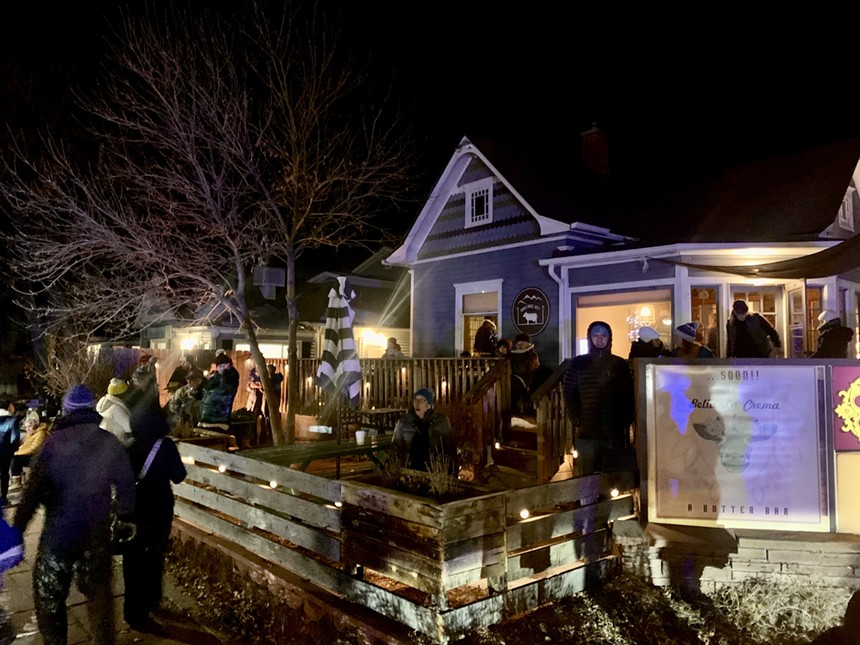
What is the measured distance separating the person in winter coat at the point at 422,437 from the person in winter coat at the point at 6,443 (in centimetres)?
700

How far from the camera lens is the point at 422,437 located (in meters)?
5.86

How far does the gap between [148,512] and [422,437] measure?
2.50m

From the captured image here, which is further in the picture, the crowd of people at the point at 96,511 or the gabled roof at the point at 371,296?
the gabled roof at the point at 371,296

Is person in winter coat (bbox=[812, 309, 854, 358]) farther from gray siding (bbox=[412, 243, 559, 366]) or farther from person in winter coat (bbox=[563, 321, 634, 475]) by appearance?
gray siding (bbox=[412, 243, 559, 366])

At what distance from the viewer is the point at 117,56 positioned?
993cm

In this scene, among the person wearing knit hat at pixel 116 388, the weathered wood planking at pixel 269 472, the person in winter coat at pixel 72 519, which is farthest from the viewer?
the person wearing knit hat at pixel 116 388

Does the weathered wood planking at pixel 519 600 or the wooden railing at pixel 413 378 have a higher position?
the wooden railing at pixel 413 378

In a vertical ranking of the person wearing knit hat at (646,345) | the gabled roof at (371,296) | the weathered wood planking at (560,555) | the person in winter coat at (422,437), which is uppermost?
A: the gabled roof at (371,296)

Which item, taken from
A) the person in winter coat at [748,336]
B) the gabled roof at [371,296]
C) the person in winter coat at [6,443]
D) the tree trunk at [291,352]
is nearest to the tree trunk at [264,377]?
the tree trunk at [291,352]

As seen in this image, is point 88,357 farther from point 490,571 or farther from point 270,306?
point 490,571

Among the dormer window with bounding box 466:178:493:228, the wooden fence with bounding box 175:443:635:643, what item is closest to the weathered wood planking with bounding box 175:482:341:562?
the wooden fence with bounding box 175:443:635:643

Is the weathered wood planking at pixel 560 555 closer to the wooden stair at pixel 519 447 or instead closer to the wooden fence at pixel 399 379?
the wooden stair at pixel 519 447

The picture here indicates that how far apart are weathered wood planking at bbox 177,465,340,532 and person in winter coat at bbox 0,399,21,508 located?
4220 mm

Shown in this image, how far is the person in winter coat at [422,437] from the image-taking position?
579 centimetres
